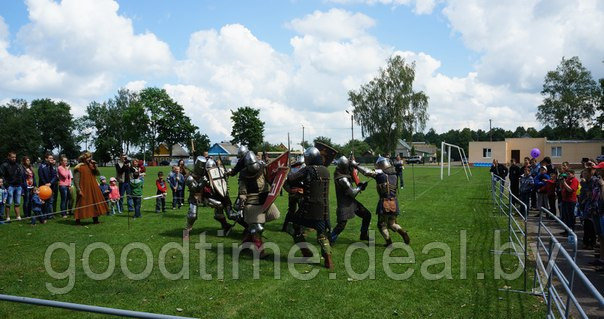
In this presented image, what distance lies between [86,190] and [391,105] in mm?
42750

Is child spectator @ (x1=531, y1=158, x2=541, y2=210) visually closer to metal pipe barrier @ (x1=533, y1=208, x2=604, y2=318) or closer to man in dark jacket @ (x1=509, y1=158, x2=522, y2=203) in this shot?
man in dark jacket @ (x1=509, y1=158, x2=522, y2=203)

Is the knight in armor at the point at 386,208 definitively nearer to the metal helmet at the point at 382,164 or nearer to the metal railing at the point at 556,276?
the metal helmet at the point at 382,164

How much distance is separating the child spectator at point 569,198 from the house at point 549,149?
141 feet

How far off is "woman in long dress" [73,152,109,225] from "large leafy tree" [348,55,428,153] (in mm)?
42362

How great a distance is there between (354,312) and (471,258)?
135 inches

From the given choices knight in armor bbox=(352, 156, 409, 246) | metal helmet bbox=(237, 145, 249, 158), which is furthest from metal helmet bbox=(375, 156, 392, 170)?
metal helmet bbox=(237, 145, 249, 158)

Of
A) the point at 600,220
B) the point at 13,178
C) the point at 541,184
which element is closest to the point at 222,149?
the point at 13,178

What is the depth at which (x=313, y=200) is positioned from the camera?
7363 millimetres

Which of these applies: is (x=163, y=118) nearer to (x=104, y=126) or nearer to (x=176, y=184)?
(x=104, y=126)

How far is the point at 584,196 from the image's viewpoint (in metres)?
8.62

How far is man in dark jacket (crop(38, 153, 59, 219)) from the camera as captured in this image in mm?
11867

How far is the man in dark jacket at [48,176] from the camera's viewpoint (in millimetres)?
11867

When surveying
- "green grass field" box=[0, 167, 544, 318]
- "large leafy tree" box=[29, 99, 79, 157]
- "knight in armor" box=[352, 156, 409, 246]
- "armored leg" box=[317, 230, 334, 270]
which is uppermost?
"large leafy tree" box=[29, 99, 79, 157]

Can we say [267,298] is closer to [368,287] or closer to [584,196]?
[368,287]
